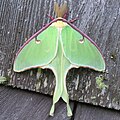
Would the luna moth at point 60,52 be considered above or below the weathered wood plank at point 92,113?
above

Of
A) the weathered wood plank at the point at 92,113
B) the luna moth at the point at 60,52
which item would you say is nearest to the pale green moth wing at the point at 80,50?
the luna moth at the point at 60,52

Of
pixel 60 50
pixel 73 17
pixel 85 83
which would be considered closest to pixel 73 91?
pixel 85 83

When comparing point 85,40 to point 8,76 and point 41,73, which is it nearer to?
point 41,73

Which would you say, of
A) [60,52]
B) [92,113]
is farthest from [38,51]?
[92,113]

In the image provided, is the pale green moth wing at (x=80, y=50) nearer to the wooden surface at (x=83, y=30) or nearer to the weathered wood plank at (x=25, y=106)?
the wooden surface at (x=83, y=30)

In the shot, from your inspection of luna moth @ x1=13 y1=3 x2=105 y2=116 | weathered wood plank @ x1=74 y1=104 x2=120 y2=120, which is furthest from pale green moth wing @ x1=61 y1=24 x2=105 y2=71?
weathered wood plank @ x1=74 y1=104 x2=120 y2=120

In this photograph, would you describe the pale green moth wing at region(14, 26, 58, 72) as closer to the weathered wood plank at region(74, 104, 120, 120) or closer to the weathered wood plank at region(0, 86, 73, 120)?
the weathered wood plank at region(0, 86, 73, 120)

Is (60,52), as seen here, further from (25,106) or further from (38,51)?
(25,106)
